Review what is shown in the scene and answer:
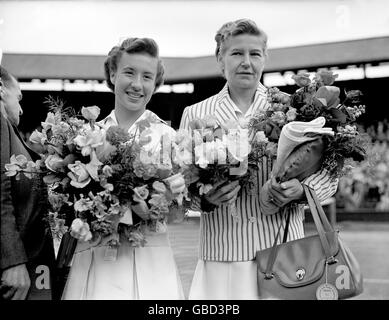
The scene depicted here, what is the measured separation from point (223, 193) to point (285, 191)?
0.73 feet

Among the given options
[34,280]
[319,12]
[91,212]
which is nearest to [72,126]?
[91,212]

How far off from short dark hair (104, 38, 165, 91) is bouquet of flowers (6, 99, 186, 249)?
14.0 inches

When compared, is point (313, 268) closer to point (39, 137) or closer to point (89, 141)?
point (89, 141)

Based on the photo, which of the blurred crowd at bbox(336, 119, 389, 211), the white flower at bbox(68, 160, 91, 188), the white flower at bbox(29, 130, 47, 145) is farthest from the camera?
the blurred crowd at bbox(336, 119, 389, 211)

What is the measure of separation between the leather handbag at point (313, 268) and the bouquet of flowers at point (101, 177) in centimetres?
43

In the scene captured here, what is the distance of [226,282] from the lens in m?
2.24

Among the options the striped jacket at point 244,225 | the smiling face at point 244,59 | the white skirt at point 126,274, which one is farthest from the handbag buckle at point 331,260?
the smiling face at point 244,59

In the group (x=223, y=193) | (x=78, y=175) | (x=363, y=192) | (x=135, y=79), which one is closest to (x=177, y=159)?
(x=223, y=193)

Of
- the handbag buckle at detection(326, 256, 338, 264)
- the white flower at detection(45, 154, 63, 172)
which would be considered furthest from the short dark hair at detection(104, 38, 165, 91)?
the handbag buckle at detection(326, 256, 338, 264)

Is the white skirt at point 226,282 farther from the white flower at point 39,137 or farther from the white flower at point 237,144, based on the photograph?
the white flower at point 39,137

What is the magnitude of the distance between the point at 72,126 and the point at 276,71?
47.4 inches

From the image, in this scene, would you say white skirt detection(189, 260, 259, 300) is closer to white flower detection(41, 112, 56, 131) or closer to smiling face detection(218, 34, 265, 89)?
smiling face detection(218, 34, 265, 89)

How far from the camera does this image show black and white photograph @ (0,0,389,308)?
1.97 meters

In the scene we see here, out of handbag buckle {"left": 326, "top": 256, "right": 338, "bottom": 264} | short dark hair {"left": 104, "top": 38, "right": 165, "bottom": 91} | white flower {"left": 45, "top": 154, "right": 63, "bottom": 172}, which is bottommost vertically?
handbag buckle {"left": 326, "top": 256, "right": 338, "bottom": 264}
